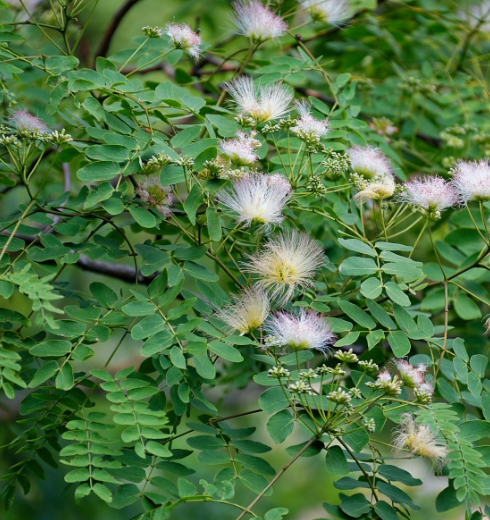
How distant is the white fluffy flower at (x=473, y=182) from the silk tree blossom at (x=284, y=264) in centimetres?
25

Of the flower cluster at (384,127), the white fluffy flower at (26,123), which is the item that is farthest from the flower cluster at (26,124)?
the flower cluster at (384,127)

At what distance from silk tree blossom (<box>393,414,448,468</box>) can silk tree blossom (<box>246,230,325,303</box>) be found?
245mm

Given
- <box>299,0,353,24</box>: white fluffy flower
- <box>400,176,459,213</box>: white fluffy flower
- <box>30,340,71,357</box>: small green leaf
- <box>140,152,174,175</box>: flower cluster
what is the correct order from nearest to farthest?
<box>30,340,71,357</box>: small green leaf < <box>140,152,174,175</box>: flower cluster < <box>400,176,459,213</box>: white fluffy flower < <box>299,0,353,24</box>: white fluffy flower

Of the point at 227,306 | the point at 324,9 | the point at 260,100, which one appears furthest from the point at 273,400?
the point at 324,9

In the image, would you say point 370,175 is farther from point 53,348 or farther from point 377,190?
point 53,348

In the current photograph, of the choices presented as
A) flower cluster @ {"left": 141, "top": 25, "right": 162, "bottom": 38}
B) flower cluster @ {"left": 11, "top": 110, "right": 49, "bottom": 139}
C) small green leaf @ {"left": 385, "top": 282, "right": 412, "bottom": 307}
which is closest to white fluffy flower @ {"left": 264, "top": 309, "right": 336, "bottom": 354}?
small green leaf @ {"left": 385, "top": 282, "right": 412, "bottom": 307}

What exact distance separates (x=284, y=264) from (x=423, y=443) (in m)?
0.31

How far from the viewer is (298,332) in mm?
1038

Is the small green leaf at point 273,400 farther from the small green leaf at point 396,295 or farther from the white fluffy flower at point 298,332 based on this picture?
the small green leaf at point 396,295

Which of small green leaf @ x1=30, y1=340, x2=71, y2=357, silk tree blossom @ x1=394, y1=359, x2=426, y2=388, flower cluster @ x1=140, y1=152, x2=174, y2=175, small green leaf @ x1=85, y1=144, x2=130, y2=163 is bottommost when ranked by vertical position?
small green leaf @ x1=30, y1=340, x2=71, y2=357

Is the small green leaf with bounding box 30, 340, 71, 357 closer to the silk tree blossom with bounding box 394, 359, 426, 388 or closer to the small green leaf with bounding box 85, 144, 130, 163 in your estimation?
the small green leaf with bounding box 85, 144, 130, 163

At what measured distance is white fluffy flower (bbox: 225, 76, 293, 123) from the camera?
4.04ft

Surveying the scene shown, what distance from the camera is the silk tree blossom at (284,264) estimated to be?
1100mm

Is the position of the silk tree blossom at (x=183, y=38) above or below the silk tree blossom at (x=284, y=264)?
above
